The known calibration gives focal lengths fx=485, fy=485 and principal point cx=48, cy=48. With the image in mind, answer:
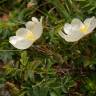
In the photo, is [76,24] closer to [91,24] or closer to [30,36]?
[91,24]

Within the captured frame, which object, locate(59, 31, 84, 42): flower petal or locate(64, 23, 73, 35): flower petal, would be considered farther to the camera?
locate(64, 23, 73, 35): flower petal

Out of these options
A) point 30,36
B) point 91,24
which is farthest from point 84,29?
point 30,36

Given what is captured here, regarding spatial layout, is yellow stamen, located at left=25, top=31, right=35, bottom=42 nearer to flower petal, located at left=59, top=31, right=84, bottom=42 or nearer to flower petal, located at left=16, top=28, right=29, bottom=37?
flower petal, located at left=16, top=28, right=29, bottom=37

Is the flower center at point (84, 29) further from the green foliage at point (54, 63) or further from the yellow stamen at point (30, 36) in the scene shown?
the yellow stamen at point (30, 36)

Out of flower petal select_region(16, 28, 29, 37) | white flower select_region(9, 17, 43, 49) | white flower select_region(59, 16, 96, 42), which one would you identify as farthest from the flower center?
flower petal select_region(16, 28, 29, 37)

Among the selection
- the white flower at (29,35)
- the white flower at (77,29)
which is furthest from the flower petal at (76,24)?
the white flower at (29,35)

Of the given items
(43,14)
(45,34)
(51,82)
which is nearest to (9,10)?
(43,14)
